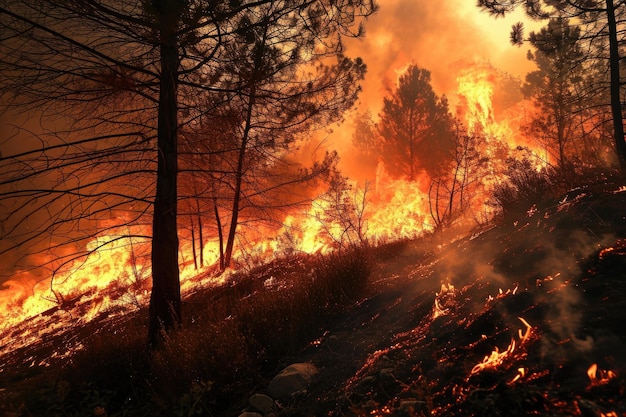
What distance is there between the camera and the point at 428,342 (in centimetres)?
260

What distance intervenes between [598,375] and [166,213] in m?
4.33

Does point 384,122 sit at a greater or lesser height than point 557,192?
greater

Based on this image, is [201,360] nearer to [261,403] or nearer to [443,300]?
[261,403]

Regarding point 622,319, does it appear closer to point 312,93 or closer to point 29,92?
point 312,93

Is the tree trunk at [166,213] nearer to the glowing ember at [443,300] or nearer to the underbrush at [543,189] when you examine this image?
the glowing ember at [443,300]

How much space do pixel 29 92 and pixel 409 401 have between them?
14.8ft

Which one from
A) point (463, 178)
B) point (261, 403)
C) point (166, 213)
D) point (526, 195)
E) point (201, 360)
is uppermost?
point (166, 213)

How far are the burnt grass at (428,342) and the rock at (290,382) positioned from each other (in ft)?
0.31

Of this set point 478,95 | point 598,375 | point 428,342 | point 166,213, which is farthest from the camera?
point 478,95

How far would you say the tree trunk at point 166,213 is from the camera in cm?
431

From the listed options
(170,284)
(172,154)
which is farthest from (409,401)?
(172,154)

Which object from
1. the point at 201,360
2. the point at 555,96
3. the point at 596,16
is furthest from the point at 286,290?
the point at 555,96

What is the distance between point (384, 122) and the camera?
90.8ft

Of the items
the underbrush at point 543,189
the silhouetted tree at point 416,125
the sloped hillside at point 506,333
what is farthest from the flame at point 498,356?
the silhouetted tree at point 416,125
